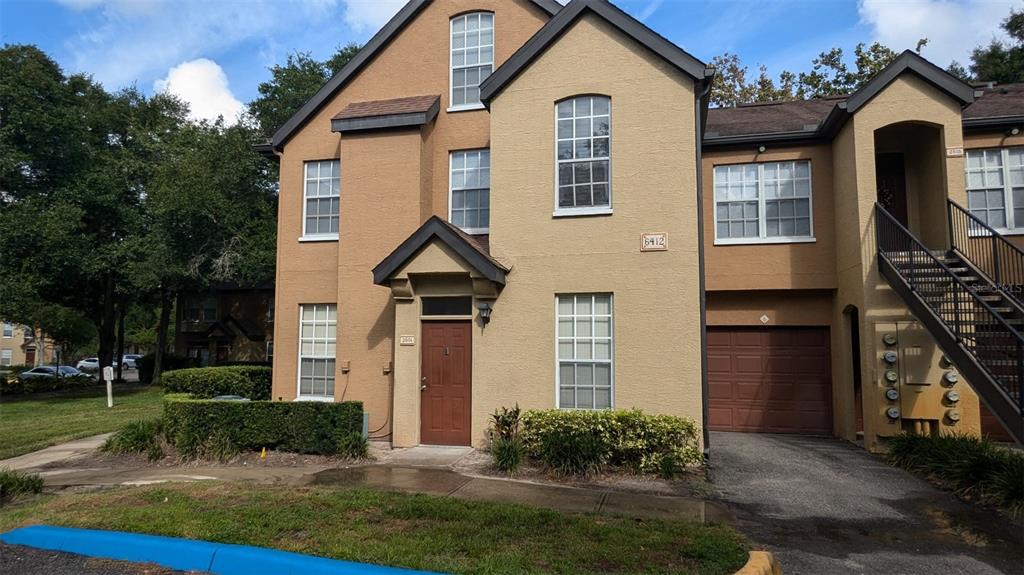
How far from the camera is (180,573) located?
5.45 metres

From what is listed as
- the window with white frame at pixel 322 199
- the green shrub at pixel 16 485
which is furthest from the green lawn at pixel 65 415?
the window with white frame at pixel 322 199

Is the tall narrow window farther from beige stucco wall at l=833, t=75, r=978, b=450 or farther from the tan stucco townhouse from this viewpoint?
beige stucco wall at l=833, t=75, r=978, b=450

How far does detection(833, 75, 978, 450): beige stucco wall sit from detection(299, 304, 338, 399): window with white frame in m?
10.6

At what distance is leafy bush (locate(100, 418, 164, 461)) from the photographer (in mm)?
10820

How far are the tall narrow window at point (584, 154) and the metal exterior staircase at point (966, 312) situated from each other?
16.7 ft

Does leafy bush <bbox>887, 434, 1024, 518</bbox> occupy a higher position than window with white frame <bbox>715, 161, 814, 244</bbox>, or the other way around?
window with white frame <bbox>715, 161, 814, 244</bbox>

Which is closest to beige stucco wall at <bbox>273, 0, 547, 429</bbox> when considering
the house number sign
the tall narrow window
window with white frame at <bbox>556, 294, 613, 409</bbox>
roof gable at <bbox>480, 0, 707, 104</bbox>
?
roof gable at <bbox>480, 0, 707, 104</bbox>

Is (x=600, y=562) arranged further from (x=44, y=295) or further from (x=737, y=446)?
(x=44, y=295)

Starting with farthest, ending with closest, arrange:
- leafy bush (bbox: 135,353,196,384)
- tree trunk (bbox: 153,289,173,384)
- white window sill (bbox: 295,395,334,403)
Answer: leafy bush (bbox: 135,353,196,384) → tree trunk (bbox: 153,289,173,384) → white window sill (bbox: 295,395,334,403)

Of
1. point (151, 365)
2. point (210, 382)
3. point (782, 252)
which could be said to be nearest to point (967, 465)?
point (782, 252)

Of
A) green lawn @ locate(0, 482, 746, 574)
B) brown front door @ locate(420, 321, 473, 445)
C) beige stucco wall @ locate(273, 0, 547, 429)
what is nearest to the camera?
green lawn @ locate(0, 482, 746, 574)

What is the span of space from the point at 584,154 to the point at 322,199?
6389mm

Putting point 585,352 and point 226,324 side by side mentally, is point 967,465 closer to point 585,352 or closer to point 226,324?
point 585,352

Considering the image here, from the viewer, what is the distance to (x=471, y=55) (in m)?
13.4
